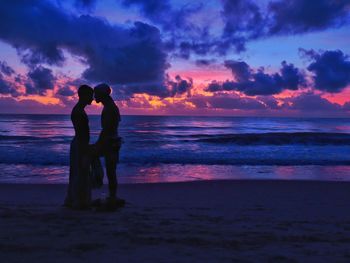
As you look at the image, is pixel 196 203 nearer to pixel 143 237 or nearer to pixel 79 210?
pixel 79 210

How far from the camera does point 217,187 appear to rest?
32.6ft

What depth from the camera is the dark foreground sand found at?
386 centimetres

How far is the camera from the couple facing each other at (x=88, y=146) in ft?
19.6

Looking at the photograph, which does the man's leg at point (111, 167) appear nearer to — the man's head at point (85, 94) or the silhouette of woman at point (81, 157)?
the silhouette of woman at point (81, 157)

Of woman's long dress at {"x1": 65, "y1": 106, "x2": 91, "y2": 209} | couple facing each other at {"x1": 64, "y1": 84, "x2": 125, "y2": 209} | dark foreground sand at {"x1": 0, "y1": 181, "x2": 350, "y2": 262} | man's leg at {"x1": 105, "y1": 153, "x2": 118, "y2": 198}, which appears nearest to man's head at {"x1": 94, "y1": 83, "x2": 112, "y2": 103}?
couple facing each other at {"x1": 64, "y1": 84, "x2": 125, "y2": 209}

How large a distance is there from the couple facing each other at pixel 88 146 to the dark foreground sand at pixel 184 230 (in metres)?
0.30

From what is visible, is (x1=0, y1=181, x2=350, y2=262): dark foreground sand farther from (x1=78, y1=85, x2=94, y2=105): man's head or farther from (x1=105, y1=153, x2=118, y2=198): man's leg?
(x1=78, y1=85, x2=94, y2=105): man's head

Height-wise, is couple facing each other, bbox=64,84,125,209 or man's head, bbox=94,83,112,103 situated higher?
man's head, bbox=94,83,112,103

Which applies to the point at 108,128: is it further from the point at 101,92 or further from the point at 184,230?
the point at 184,230

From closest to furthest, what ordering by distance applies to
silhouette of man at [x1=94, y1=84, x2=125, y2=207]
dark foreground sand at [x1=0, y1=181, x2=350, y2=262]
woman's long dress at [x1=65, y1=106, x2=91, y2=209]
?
dark foreground sand at [x1=0, y1=181, x2=350, y2=262] → silhouette of man at [x1=94, y1=84, x2=125, y2=207] → woman's long dress at [x1=65, y1=106, x2=91, y2=209]

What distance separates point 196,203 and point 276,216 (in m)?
1.76

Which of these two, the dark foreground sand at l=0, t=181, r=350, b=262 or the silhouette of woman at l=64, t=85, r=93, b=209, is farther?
the silhouette of woman at l=64, t=85, r=93, b=209

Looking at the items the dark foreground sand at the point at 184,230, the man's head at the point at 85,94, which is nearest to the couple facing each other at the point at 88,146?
the man's head at the point at 85,94

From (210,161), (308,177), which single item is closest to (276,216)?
(308,177)
